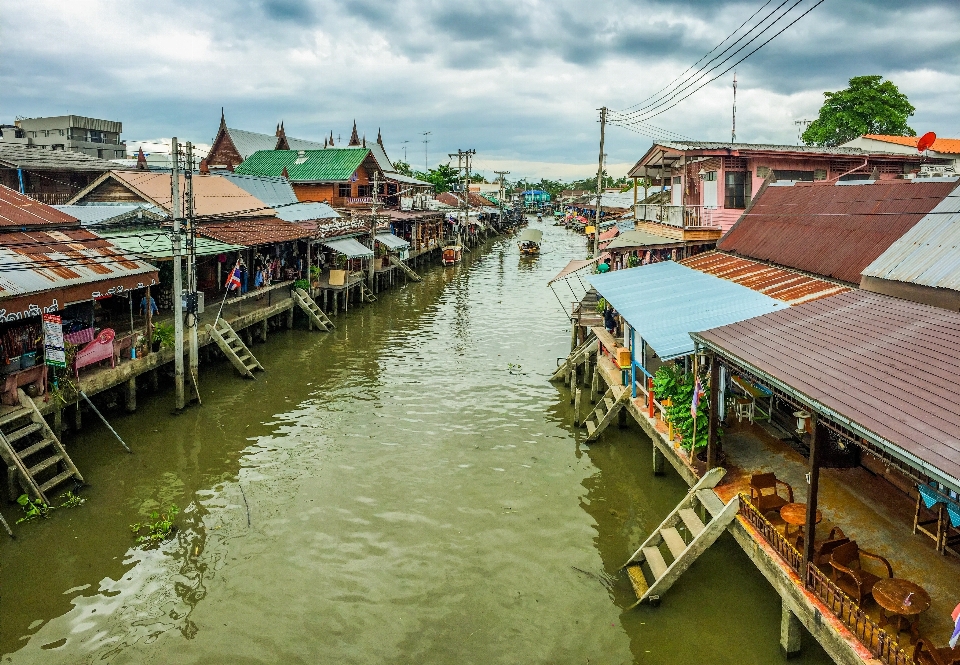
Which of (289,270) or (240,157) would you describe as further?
(240,157)

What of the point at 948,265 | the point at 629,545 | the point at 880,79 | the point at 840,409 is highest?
the point at 880,79

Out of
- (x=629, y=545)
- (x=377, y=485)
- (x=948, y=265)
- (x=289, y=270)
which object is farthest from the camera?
(x=289, y=270)

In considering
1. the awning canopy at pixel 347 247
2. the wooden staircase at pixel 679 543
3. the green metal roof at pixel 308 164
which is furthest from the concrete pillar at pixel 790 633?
the green metal roof at pixel 308 164

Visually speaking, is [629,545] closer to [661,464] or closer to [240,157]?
[661,464]

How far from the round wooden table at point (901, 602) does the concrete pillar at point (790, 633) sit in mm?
1323

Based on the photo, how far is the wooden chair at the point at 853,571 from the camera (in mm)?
8102

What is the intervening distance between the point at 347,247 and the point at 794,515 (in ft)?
103

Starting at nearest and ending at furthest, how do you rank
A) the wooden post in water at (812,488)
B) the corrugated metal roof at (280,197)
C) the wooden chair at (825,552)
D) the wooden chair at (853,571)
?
1. the wooden chair at (853,571)
2. the wooden post in water at (812,488)
3. the wooden chair at (825,552)
4. the corrugated metal roof at (280,197)

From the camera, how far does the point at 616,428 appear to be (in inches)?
739

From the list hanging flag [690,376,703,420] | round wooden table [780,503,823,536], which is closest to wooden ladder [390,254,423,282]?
hanging flag [690,376,703,420]

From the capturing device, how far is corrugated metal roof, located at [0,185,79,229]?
1806 centimetres

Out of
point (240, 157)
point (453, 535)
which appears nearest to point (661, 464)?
point (453, 535)

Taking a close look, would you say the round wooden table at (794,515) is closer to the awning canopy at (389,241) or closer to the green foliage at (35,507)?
the green foliage at (35,507)

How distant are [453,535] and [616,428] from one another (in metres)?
7.22
